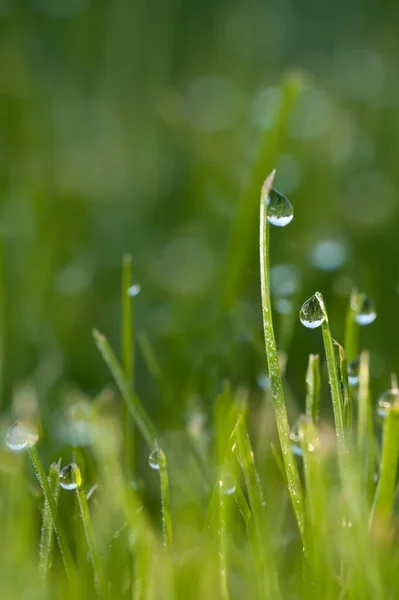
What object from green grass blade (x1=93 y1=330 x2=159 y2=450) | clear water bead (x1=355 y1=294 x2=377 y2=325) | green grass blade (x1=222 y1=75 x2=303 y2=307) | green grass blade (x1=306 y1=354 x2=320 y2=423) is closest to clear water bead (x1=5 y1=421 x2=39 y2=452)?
green grass blade (x1=93 y1=330 x2=159 y2=450)

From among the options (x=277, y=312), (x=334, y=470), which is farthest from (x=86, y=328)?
(x=334, y=470)

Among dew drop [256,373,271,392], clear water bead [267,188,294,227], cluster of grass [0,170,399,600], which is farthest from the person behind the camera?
dew drop [256,373,271,392]

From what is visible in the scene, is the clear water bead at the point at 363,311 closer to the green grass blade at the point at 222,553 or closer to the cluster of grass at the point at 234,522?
the cluster of grass at the point at 234,522

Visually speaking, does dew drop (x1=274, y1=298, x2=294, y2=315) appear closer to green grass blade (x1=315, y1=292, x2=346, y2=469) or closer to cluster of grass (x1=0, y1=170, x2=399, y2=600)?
cluster of grass (x1=0, y1=170, x2=399, y2=600)

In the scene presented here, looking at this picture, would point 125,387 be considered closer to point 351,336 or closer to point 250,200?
point 351,336

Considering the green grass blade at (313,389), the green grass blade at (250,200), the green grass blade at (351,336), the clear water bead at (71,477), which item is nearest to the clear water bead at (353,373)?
the green grass blade at (351,336)

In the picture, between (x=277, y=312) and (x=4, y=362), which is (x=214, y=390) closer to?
(x=277, y=312)
